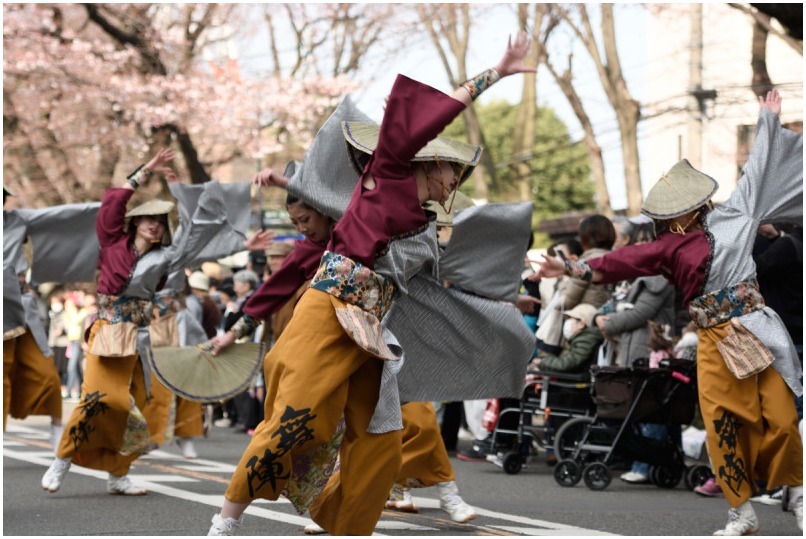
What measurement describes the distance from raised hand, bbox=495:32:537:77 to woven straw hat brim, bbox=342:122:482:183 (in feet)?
1.29

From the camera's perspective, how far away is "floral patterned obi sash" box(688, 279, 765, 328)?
7.14 m

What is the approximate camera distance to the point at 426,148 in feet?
18.0

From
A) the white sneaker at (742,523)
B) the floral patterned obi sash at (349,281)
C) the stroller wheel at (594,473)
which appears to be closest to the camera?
the floral patterned obi sash at (349,281)

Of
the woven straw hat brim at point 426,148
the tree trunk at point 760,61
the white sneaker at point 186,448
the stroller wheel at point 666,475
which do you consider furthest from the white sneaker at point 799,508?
the tree trunk at point 760,61

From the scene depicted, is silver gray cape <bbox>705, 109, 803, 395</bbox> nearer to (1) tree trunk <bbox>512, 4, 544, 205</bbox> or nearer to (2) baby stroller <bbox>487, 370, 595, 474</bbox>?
(2) baby stroller <bbox>487, 370, 595, 474</bbox>

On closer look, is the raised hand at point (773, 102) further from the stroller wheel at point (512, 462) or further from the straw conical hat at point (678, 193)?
the stroller wheel at point (512, 462)

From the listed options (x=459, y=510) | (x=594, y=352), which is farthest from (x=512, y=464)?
(x=459, y=510)

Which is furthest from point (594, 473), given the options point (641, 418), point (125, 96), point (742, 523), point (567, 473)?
point (125, 96)

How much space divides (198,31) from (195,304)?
11.1 meters

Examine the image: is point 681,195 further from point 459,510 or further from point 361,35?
point 361,35

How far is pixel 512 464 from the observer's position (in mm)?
10633

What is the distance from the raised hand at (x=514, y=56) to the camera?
534cm

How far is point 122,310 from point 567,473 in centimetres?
344

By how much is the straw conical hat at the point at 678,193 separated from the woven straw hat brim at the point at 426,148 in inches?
73.6
